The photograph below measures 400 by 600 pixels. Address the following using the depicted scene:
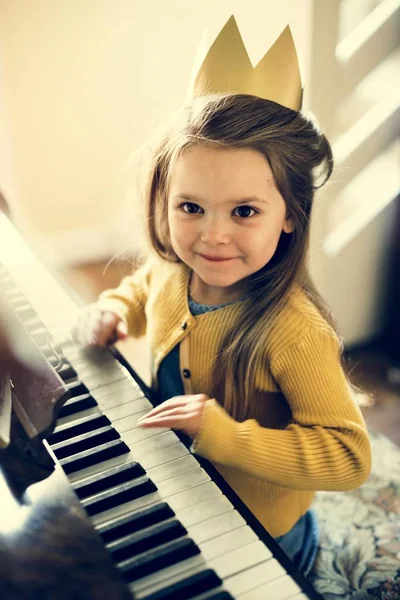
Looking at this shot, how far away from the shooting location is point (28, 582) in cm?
60

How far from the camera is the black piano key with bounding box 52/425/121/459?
2.73ft

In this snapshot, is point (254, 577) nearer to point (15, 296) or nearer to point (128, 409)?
point (128, 409)

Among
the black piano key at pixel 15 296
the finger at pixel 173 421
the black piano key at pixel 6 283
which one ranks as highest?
the finger at pixel 173 421

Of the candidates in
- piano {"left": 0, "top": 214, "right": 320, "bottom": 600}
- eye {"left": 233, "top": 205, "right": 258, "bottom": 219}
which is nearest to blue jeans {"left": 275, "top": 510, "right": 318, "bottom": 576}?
piano {"left": 0, "top": 214, "right": 320, "bottom": 600}

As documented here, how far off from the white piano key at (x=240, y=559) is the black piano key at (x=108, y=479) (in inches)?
5.5

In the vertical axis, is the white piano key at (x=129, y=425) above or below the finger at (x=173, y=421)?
below

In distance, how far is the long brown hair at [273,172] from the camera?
3.12 ft

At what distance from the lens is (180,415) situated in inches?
34.5

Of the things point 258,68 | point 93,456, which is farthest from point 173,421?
point 258,68

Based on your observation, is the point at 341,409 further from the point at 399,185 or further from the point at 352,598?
the point at 399,185

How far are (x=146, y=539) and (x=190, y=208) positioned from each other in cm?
49

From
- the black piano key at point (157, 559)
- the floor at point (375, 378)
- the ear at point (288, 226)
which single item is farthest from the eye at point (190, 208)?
the floor at point (375, 378)

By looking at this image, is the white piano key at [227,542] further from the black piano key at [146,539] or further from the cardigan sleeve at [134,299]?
the cardigan sleeve at [134,299]

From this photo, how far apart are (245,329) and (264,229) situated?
0.16 meters
